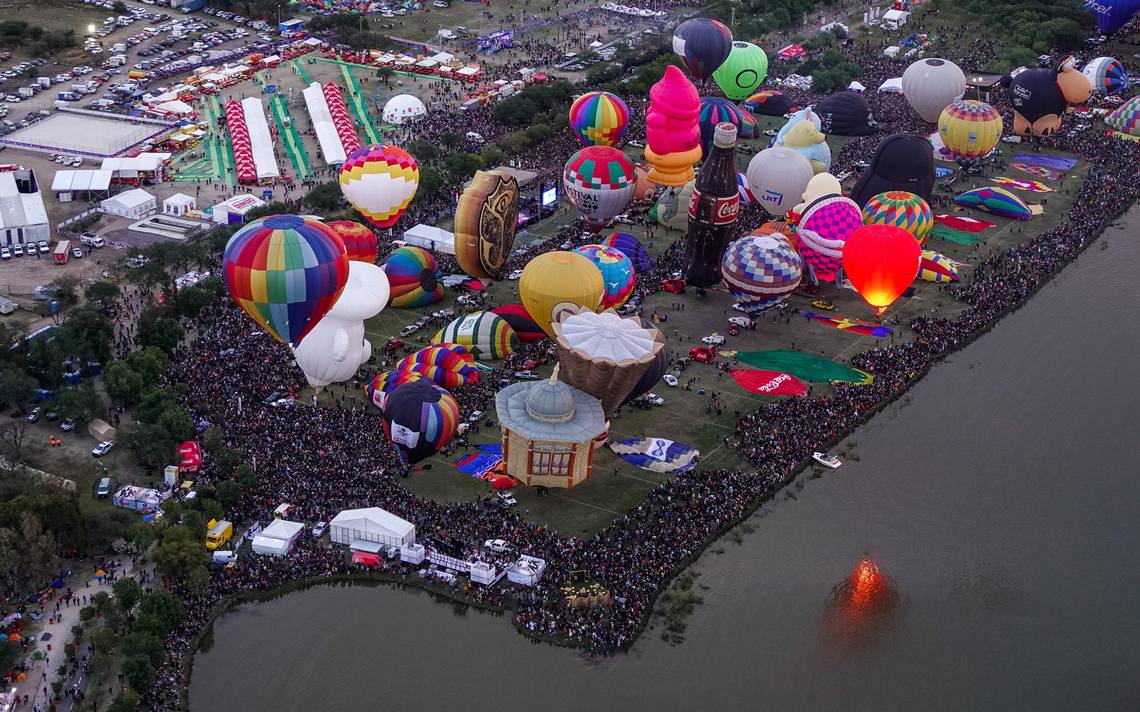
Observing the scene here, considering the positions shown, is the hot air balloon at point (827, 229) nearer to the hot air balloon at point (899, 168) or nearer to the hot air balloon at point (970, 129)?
the hot air balloon at point (899, 168)

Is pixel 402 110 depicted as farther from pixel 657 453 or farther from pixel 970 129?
pixel 657 453

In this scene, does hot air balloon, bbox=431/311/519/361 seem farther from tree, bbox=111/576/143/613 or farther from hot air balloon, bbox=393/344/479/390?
tree, bbox=111/576/143/613

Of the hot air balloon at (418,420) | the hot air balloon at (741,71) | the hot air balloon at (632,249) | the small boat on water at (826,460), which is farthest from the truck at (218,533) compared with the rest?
the hot air balloon at (741,71)

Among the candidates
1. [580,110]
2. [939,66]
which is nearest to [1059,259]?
[939,66]

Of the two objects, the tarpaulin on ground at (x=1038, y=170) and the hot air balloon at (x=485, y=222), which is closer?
the hot air balloon at (x=485, y=222)

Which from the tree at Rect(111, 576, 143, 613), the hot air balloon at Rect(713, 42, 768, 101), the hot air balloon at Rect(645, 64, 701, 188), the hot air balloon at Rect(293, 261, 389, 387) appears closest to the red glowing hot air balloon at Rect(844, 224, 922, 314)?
the hot air balloon at Rect(645, 64, 701, 188)

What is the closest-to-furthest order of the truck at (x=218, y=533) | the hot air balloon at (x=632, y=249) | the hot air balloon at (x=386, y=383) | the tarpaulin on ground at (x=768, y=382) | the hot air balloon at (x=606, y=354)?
the truck at (x=218, y=533) → the hot air balloon at (x=606, y=354) → the hot air balloon at (x=386, y=383) → the tarpaulin on ground at (x=768, y=382) → the hot air balloon at (x=632, y=249)

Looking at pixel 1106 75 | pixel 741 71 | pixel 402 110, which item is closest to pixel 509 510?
pixel 402 110
